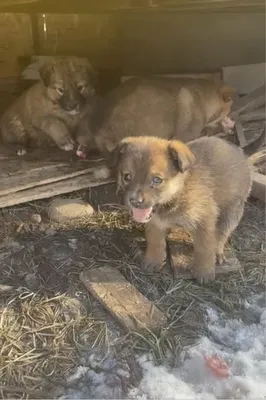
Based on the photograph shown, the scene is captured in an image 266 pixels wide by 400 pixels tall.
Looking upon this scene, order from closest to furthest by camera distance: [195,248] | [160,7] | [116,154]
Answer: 1. [116,154]
2. [195,248]
3. [160,7]

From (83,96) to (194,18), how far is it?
5.84ft

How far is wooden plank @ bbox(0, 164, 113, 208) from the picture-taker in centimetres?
436

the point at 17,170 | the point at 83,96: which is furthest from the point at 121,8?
the point at 17,170

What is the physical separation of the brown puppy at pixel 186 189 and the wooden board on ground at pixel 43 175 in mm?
1041

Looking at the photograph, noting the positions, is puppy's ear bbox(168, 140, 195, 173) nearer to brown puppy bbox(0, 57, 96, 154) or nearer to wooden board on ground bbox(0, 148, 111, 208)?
wooden board on ground bbox(0, 148, 111, 208)

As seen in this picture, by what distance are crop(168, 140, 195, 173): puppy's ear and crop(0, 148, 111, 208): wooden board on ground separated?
4.67 ft

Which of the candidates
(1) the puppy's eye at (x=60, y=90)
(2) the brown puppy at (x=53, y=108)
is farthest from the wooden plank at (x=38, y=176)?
(1) the puppy's eye at (x=60, y=90)

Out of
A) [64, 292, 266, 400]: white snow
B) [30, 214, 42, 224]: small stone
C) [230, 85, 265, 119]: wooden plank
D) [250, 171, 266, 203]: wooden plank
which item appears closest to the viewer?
[64, 292, 266, 400]: white snow

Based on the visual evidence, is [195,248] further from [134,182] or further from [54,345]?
[54,345]

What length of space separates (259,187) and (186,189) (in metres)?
1.26

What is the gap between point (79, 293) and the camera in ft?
11.8

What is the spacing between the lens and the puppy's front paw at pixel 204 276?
3697mm

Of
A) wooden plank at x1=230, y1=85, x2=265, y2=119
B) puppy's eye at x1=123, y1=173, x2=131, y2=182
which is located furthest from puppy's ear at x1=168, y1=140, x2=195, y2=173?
wooden plank at x1=230, y1=85, x2=265, y2=119

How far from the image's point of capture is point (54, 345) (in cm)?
318
